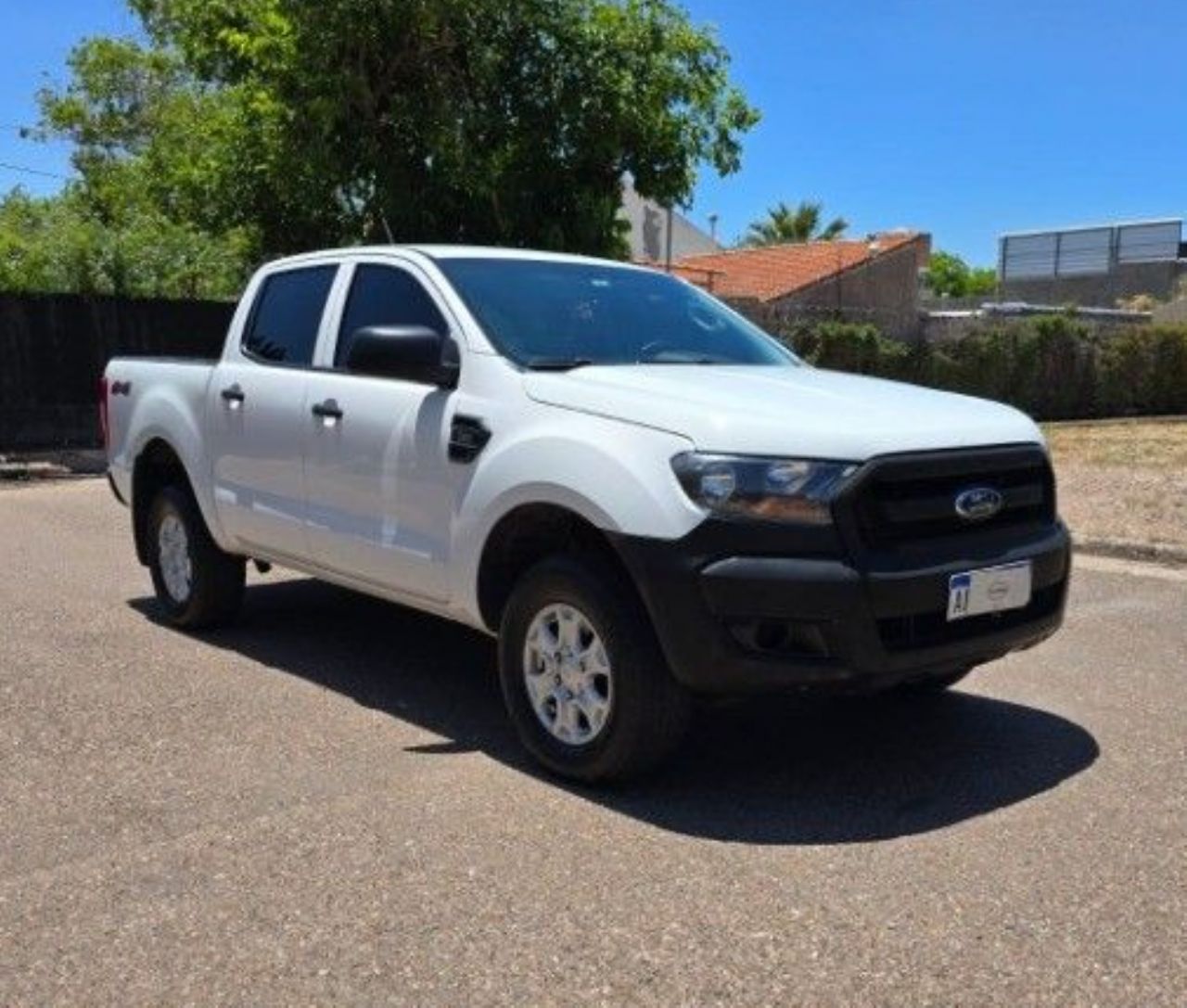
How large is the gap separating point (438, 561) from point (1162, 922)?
108 inches

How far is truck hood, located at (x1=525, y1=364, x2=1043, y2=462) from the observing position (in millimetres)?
4328

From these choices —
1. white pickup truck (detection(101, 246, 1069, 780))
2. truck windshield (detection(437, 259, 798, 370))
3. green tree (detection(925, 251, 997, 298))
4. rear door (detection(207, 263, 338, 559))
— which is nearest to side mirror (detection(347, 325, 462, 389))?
white pickup truck (detection(101, 246, 1069, 780))

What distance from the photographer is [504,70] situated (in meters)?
16.2

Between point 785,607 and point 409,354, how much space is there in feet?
5.86

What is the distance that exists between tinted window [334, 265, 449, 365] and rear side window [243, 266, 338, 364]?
8.7 inches

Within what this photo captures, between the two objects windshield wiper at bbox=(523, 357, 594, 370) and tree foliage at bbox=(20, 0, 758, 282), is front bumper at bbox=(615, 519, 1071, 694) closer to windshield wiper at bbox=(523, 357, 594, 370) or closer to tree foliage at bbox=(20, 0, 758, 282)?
windshield wiper at bbox=(523, 357, 594, 370)

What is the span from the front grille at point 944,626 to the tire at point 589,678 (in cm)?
69

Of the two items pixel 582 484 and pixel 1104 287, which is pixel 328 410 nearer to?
pixel 582 484

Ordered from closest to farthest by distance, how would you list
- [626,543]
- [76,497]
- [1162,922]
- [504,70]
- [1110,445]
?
1. [1162,922]
2. [626,543]
3. [76,497]
4. [504,70]
5. [1110,445]

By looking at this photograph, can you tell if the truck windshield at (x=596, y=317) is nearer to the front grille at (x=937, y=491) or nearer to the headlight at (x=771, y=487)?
the headlight at (x=771, y=487)

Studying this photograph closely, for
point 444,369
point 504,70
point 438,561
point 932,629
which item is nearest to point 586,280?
point 444,369

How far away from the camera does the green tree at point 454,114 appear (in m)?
15.4

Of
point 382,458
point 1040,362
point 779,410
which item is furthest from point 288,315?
point 1040,362

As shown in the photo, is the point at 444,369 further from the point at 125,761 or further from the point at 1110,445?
the point at 1110,445
